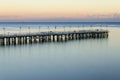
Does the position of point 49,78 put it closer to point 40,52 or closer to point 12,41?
point 40,52

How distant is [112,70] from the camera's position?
31312 millimetres

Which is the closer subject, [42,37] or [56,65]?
[56,65]

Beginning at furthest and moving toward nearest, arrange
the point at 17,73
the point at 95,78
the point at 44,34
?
the point at 44,34, the point at 17,73, the point at 95,78

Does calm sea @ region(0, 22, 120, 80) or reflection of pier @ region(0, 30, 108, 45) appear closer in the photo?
calm sea @ region(0, 22, 120, 80)

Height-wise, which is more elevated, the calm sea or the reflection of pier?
the reflection of pier

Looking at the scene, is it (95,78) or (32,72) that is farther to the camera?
(32,72)

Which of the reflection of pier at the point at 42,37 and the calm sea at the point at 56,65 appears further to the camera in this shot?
the reflection of pier at the point at 42,37

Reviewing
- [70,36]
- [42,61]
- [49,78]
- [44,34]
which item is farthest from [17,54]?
[70,36]

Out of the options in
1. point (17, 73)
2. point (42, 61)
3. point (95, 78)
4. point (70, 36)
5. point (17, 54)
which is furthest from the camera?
point (70, 36)

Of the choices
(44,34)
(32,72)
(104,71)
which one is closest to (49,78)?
(32,72)

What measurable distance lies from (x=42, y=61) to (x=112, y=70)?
9.68 m

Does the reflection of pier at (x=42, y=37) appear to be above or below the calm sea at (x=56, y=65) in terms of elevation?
above

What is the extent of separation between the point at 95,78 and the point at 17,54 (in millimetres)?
17637

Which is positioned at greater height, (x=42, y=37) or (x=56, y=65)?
(x=42, y=37)
